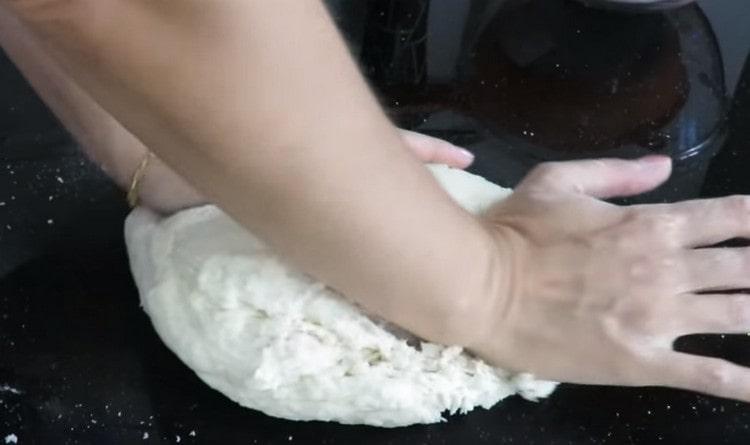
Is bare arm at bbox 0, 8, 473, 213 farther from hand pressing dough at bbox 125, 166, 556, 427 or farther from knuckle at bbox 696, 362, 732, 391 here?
knuckle at bbox 696, 362, 732, 391

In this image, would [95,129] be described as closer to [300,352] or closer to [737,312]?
[300,352]

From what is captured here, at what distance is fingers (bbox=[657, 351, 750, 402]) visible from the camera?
27.5 inches

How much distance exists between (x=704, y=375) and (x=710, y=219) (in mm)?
123

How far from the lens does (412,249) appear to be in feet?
2.00

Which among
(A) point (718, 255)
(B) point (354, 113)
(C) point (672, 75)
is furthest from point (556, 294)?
(C) point (672, 75)

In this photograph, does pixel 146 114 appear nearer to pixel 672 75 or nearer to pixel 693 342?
pixel 693 342

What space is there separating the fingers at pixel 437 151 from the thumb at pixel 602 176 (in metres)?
0.06

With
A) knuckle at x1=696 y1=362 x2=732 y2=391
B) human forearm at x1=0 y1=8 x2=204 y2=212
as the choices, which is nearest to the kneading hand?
knuckle at x1=696 y1=362 x2=732 y2=391

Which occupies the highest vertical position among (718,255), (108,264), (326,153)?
(326,153)

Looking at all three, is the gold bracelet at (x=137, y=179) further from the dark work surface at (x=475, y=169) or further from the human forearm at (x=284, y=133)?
the human forearm at (x=284, y=133)

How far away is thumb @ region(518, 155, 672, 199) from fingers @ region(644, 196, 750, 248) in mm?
63

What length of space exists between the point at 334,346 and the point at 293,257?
10 cm

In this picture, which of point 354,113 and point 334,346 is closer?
point 354,113

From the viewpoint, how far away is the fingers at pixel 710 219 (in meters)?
0.75
